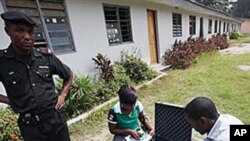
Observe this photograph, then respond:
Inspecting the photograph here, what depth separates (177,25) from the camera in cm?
1207

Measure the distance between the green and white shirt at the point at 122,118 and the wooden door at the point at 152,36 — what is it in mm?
6999

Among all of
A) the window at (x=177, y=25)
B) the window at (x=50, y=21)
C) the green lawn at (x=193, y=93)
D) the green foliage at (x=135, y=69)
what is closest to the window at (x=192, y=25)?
the window at (x=177, y=25)

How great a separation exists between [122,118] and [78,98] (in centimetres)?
225

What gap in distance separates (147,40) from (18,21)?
23.9ft

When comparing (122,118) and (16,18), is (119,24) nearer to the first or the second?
(122,118)

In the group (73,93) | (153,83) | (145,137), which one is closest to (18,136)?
(73,93)

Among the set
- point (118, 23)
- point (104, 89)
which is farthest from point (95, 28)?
point (104, 89)

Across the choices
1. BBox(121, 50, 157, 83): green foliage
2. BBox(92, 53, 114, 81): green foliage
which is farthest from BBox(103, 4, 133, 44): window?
BBox(92, 53, 114, 81): green foliage

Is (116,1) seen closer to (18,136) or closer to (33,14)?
Answer: (33,14)

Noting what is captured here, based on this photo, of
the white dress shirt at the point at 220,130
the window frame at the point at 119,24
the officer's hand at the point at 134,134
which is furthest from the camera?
the window frame at the point at 119,24

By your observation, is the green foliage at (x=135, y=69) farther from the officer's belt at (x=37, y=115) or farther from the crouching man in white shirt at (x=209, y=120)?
the crouching man in white shirt at (x=209, y=120)

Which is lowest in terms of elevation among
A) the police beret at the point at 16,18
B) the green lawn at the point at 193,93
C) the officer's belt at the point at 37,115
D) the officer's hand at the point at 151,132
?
the green lawn at the point at 193,93

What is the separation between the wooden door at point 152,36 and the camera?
918 cm

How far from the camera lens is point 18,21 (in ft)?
5.93
